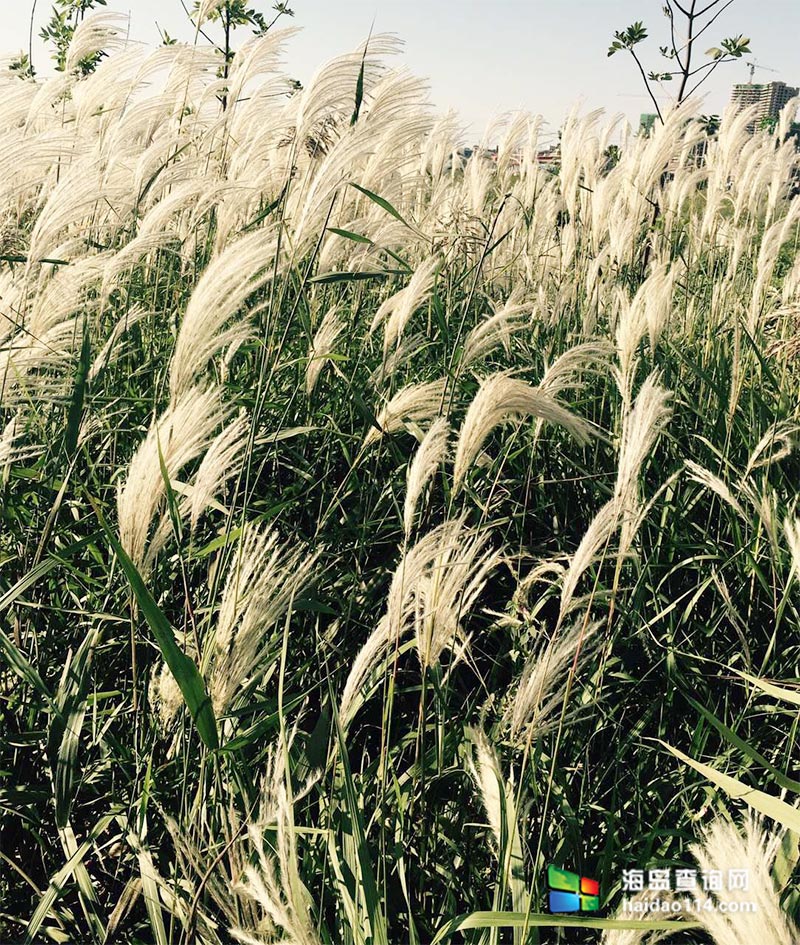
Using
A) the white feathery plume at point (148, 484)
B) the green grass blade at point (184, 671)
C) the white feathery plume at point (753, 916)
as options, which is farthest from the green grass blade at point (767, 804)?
the white feathery plume at point (148, 484)

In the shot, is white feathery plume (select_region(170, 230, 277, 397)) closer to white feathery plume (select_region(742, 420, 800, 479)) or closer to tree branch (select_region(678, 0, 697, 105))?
white feathery plume (select_region(742, 420, 800, 479))

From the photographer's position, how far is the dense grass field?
132 cm

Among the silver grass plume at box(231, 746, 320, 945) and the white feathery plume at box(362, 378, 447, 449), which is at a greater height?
the white feathery plume at box(362, 378, 447, 449)

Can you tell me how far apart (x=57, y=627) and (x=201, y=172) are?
187 centimetres

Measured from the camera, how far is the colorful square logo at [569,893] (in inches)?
60.2

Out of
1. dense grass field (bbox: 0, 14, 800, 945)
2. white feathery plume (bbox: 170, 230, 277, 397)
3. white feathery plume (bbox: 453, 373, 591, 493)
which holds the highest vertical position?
white feathery plume (bbox: 170, 230, 277, 397)

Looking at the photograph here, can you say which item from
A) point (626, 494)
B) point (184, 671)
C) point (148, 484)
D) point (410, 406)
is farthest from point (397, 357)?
point (184, 671)

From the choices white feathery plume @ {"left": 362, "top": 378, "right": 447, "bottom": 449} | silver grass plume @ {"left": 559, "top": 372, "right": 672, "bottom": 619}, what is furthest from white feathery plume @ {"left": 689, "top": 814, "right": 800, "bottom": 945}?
white feathery plume @ {"left": 362, "top": 378, "right": 447, "bottom": 449}

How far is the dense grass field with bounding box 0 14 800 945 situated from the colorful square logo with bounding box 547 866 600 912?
3cm

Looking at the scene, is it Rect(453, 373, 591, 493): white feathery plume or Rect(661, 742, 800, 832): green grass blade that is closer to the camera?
Rect(661, 742, 800, 832): green grass blade

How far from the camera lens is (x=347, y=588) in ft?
6.95

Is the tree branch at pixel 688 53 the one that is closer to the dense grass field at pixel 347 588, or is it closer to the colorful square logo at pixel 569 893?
the dense grass field at pixel 347 588

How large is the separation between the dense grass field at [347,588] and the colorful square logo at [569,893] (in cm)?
3

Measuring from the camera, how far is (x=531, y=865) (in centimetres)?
160
